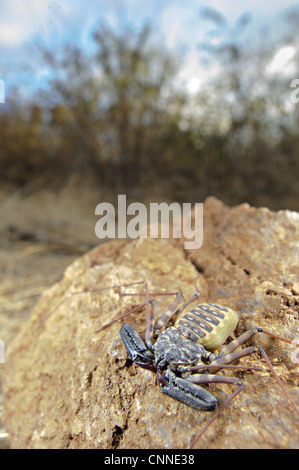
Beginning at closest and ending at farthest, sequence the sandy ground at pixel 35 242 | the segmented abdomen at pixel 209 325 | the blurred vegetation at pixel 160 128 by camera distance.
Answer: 1. the segmented abdomen at pixel 209 325
2. the sandy ground at pixel 35 242
3. the blurred vegetation at pixel 160 128

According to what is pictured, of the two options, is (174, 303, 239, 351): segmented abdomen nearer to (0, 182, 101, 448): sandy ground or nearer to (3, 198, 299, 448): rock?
(3, 198, 299, 448): rock

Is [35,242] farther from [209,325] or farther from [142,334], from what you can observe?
[209,325]

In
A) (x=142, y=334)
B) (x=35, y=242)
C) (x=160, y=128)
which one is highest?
(x=160, y=128)

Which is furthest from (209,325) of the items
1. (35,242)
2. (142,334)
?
(35,242)

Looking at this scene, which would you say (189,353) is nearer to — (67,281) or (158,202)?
(67,281)

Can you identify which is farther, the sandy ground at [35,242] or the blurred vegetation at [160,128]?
the blurred vegetation at [160,128]

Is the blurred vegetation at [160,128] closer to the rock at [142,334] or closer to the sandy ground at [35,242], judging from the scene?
the sandy ground at [35,242]

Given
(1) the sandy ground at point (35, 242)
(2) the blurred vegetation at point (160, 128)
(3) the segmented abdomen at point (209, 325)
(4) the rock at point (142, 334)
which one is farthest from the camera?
(2) the blurred vegetation at point (160, 128)

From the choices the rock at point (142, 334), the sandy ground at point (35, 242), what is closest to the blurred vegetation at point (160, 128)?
the sandy ground at point (35, 242)
